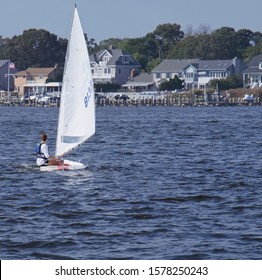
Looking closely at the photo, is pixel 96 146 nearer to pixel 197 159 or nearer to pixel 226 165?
pixel 197 159

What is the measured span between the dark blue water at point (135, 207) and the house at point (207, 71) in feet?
468

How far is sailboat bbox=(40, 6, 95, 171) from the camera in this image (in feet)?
131

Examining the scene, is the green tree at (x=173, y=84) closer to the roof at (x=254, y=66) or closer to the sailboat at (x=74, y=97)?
the roof at (x=254, y=66)

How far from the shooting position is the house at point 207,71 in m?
196

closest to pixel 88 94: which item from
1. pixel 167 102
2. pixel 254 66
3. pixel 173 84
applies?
pixel 167 102

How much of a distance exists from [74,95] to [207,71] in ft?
518

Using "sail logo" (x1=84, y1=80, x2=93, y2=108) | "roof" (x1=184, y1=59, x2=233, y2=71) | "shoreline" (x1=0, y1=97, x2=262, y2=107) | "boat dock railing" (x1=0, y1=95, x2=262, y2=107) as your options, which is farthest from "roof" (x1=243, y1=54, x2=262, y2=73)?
"sail logo" (x1=84, y1=80, x2=93, y2=108)

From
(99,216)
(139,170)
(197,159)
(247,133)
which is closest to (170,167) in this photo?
(139,170)

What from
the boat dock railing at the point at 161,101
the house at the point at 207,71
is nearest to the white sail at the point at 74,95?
the boat dock railing at the point at 161,101

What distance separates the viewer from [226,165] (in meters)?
45.3

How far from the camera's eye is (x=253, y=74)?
19000 centimetres

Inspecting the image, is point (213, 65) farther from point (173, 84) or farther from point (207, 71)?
point (173, 84)

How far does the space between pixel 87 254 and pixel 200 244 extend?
102 inches

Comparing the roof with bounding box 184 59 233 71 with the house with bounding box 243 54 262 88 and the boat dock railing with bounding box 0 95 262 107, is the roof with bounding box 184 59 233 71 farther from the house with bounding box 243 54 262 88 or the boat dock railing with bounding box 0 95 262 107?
the boat dock railing with bounding box 0 95 262 107
